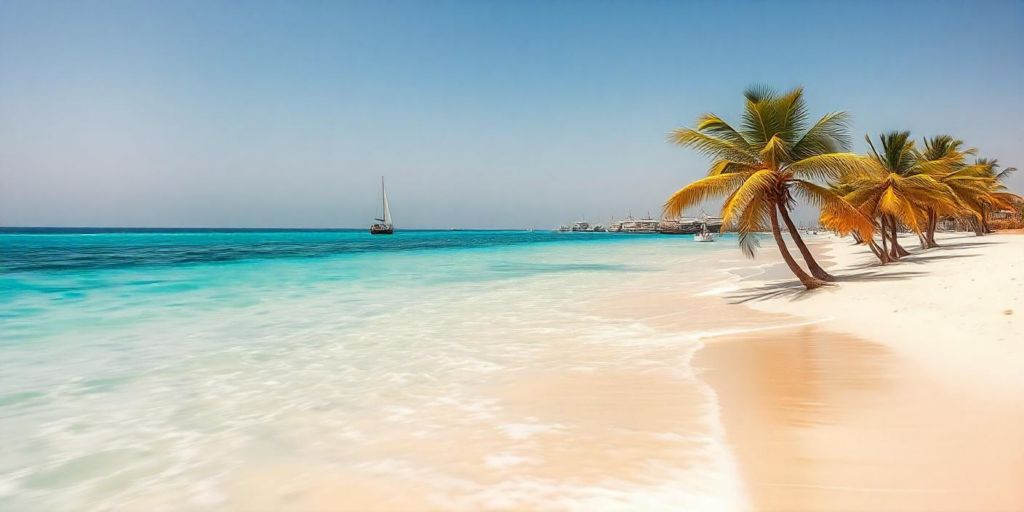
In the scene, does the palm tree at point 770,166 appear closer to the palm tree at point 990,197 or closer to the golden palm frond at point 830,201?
the golden palm frond at point 830,201

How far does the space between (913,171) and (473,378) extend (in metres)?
20.3

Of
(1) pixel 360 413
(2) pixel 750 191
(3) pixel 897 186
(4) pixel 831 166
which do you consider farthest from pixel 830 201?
(1) pixel 360 413

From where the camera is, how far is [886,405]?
423 cm

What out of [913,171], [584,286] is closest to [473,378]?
[584,286]

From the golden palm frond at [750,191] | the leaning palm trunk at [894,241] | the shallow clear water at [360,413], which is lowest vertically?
the shallow clear water at [360,413]

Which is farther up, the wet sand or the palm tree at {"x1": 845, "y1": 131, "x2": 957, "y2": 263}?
the palm tree at {"x1": 845, "y1": 131, "x2": 957, "y2": 263}

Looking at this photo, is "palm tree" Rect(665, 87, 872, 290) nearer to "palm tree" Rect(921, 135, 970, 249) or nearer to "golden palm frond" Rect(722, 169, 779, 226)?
"golden palm frond" Rect(722, 169, 779, 226)

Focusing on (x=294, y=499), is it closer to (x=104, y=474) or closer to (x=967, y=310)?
(x=104, y=474)

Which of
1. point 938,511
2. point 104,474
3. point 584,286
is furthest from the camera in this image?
point 584,286

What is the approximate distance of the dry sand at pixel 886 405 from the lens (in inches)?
113

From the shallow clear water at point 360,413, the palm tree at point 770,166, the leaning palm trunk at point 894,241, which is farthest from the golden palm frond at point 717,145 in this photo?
the leaning palm trunk at point 894,241

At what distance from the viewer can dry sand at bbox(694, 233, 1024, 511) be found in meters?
2.88

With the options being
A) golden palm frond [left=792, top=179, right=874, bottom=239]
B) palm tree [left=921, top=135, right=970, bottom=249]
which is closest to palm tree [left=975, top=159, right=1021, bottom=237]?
palm tree [left=921, top=135, right=970, bottom=249]

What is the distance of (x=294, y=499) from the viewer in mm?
3189
